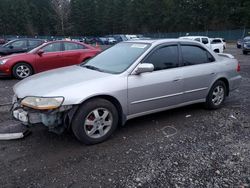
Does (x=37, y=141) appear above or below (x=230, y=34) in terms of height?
below

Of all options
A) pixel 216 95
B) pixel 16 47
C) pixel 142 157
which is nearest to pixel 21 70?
pixel 16 47

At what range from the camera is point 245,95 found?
6.91 meters

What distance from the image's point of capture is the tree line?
5625 centimetres

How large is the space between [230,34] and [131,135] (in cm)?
5346

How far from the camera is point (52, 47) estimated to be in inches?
382

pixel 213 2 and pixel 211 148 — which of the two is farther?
pixel 213 2

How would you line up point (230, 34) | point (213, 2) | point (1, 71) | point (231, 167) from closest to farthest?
1. point (231, 167)
2. point (1, 71)
3. point (230, 34)
4. point (213, 2)

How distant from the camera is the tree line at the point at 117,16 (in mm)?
56250

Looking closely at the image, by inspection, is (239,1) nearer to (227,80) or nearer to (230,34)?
(230,34)

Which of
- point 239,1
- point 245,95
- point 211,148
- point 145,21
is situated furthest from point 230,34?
point 211,148

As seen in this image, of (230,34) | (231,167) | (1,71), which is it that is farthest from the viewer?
(230,34)

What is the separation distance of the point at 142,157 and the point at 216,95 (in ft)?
8.90

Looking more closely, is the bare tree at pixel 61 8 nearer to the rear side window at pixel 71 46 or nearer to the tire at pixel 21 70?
the rear side window at pixel 71 46

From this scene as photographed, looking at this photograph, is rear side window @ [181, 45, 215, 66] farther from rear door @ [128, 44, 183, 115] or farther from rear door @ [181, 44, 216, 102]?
rear door @ [128, 44, 183, 115]
